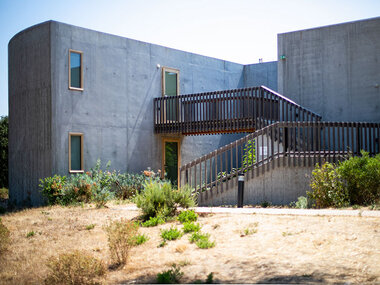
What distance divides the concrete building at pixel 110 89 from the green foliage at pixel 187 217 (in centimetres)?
754

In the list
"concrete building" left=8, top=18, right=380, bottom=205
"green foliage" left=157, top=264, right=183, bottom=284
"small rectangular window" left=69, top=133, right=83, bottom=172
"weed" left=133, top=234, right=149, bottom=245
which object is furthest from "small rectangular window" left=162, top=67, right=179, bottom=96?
"green foliage" left=157, top=264, right=183, bottom=284

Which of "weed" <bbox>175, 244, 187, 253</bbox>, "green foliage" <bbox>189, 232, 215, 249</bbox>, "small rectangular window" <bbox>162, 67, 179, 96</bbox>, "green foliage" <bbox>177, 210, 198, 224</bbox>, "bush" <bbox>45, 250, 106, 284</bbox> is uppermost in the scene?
"small rectangular window" <bbox>162, 67, 179, 96</bbox>

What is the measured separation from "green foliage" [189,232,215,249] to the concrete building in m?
9.02

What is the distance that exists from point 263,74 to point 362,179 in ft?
44.3

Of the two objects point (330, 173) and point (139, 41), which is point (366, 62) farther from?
point (139, 41)

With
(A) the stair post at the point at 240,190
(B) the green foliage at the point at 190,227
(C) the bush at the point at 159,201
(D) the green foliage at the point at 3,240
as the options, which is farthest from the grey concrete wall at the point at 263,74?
(D) the green foliage at the point at 3,240

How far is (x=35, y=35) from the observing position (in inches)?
717

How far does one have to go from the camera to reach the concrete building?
57.8ft

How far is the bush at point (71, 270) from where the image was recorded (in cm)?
802

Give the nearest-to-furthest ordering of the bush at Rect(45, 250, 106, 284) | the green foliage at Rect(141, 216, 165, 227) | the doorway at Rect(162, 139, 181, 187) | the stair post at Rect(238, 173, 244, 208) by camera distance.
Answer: the bush at Rect(45, 250, 106, 284), the green foliage at Rect(141, 216, 165, 227), the stair post at Rect(238, 173, 244, 208), the doorway at Rect(162, 139, 181, 187)

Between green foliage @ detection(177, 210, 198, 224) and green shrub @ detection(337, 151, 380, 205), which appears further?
green shrub @ detection(337, 151, 380, 205)

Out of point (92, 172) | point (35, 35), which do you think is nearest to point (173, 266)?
point (92, 172)

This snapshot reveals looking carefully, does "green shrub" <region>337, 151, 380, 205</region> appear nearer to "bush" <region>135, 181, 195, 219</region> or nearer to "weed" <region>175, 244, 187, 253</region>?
"bush" <region>135, 181, 195, 219</region>

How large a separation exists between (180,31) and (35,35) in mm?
5478
